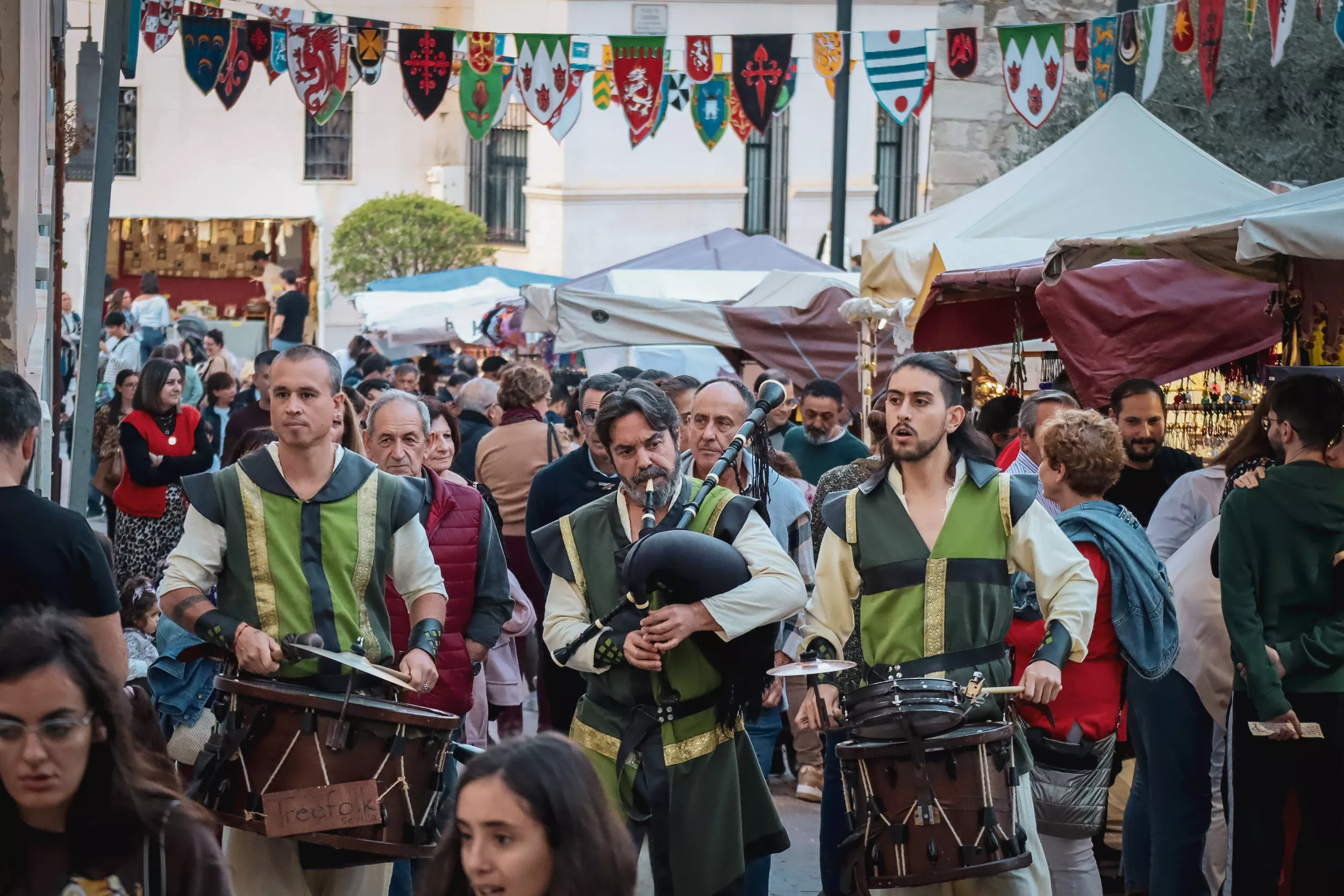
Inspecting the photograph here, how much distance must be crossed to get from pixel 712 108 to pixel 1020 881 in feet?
35.9

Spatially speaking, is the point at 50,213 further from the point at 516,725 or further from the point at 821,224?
the point at 821,224

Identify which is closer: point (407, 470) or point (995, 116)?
point (407, 470)

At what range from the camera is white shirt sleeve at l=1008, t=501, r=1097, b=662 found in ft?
15.8

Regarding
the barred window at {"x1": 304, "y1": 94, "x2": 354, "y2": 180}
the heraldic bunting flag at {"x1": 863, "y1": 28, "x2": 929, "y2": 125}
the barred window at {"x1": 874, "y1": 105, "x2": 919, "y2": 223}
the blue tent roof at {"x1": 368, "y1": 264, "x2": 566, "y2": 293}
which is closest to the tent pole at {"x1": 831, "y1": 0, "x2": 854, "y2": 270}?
the heraldic bunting flag at {"x1": 863, "y1": 28, "x2": 929, "y2": 125}

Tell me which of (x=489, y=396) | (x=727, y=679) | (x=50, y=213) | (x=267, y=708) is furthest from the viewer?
(x=489, y=396)

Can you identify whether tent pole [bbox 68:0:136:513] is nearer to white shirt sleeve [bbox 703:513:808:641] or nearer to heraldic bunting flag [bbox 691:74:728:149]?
white shirt sleeve [bbox 703:513:808:641]

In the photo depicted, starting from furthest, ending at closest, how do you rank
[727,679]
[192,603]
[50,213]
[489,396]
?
[489,396]
[50,213]
[727,679]
[192,603]

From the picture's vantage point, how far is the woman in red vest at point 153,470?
10297 millimetres

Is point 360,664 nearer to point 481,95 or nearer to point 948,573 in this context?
point 948,573

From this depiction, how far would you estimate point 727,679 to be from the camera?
5.08 m

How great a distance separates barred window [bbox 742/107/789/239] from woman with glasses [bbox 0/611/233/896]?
30.8 m

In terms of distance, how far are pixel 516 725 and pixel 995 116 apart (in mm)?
13585

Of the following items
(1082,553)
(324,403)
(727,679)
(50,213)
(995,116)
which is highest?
(995,116)

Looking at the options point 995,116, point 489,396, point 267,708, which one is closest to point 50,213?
point 489,396
